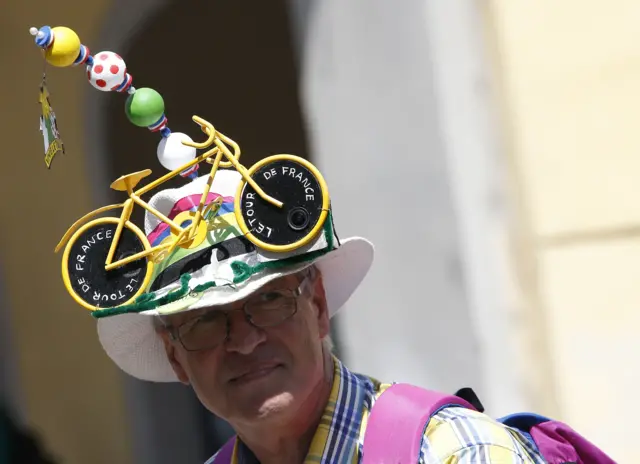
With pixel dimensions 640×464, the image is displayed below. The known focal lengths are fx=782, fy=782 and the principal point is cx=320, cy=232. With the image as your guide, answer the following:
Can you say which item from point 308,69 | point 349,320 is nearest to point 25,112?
point 308,69

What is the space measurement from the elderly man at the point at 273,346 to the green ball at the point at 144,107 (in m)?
0.24

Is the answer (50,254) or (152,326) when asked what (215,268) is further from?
(50,254)

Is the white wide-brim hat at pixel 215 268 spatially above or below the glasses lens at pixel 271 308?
above

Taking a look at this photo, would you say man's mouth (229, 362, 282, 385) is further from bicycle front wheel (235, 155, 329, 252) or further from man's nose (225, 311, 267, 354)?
bicycle front wheel (235, 155, 329, 252)

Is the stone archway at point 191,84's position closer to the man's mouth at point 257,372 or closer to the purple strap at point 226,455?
the purple strap at point 226,455

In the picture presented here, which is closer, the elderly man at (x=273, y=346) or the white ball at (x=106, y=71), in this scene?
the elderly man at (x=273, y=346)

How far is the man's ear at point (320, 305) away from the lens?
1546 millimetres

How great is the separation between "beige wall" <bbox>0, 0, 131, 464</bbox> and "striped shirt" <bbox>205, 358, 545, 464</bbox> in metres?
1.40

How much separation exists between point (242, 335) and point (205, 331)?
79 millimetres

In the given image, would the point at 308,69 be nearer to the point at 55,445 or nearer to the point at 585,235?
the point at 585,235

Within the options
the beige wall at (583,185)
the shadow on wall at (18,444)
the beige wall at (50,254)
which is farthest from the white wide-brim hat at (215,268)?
the shadow on wall at (18,444)

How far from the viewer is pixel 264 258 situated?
1390 millimetres

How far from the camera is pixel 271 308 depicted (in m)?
1.43

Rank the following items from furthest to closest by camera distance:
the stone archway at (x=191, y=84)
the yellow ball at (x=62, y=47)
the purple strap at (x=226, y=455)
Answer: the stone archway at (x=191, y=84) → the purple strap at (x=226, y=455) → the yellow ball at (x=62, y=47)
